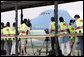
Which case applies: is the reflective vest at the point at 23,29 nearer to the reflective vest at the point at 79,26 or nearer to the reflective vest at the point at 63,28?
the reflective vest at the point at 63,28

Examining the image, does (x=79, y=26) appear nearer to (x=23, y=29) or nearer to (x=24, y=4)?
(x=23, y=29)

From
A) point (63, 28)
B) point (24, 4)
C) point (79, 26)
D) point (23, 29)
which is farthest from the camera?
point (24, 4)

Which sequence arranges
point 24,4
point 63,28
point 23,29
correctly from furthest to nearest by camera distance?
point 24,4 → point 23,29 → point 63,28

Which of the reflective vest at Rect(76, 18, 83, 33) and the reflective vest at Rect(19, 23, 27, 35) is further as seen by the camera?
the reflective vest at Rect(19, 23, 27, 35)

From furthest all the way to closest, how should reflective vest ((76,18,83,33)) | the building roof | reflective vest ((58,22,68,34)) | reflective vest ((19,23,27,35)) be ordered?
the building roof
reflective vest ((19,23,27,35))
reflective vest ((58,22,68,34))
reflective vest ((76,18,83,33))

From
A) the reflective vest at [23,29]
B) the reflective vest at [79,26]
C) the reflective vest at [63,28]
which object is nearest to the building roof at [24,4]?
the reflective vest at [23,29]

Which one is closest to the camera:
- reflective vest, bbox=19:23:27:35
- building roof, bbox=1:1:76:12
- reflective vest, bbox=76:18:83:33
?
reflective vest, bbox=76:18:83:33

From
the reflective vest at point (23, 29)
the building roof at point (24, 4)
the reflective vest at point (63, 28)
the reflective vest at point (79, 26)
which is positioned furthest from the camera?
the building roof at point (24, 4)

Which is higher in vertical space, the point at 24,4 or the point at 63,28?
the point at 24,4

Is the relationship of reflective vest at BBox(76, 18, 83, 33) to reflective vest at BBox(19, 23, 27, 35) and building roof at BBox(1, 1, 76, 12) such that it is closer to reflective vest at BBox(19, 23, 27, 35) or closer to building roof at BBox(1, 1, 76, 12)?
building roof at BBox(1, 1, 76, 12)

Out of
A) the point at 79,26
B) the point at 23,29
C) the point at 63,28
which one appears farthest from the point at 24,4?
the point at 79,26

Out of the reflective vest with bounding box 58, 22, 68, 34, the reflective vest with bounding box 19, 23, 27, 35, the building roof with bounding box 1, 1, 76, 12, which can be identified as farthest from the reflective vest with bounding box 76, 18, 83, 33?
the reflective vest with bounding box 19, 23, 27, 35

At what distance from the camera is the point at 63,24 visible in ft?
34.5

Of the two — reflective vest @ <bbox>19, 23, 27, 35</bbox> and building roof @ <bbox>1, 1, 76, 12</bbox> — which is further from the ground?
building roof @ <bbox>1, 1, 76, 12</bbox>
